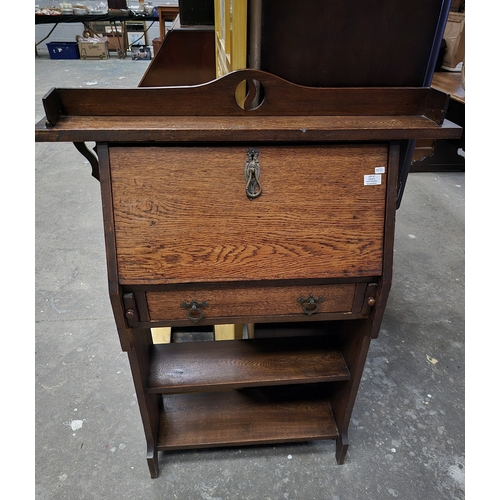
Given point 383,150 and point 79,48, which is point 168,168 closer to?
point 383,150

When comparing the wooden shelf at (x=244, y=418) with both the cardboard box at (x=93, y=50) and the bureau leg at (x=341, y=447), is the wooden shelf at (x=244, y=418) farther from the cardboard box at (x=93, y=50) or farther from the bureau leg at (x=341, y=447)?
the cardboard box at (x=93, y=50)

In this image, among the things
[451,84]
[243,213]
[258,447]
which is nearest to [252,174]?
[243,213]

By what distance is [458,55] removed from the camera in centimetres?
390

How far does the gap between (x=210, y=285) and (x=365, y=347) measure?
21.8 inches

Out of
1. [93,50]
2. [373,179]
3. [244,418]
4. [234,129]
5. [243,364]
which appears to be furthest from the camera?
[93,50]

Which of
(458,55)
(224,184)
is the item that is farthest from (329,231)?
(458,55)

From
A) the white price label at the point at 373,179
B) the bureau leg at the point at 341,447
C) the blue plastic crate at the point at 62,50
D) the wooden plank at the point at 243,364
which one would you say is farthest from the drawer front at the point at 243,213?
the blue plastic crate at the point at 62,50

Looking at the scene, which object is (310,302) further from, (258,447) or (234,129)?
(258,447)

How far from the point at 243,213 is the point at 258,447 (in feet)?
3.47

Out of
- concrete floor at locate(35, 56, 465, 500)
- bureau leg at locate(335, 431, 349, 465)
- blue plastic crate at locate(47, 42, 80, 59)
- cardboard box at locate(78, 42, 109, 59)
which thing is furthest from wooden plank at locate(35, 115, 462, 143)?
blue plastic crate at locate(47, 42, 80, 59)

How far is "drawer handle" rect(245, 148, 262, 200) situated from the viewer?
0.99 metres

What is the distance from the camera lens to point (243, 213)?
1.02m

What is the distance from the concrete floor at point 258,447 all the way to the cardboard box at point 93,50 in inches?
250

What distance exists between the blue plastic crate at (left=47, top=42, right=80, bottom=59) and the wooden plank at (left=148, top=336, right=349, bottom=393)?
26.8 ft
